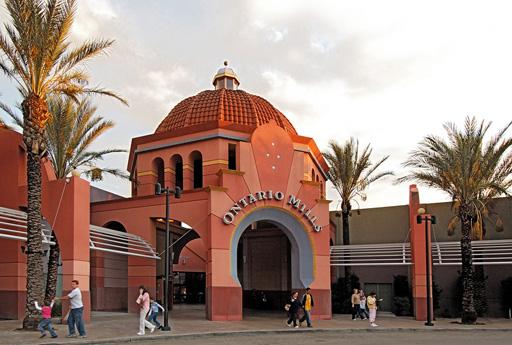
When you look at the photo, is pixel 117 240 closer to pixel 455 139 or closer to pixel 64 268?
pixel 64 268

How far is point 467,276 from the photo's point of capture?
2475 centimetres

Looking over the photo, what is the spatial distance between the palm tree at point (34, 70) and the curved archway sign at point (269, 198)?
28.5 feet

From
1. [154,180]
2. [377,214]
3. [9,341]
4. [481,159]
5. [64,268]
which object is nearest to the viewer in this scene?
[9,341]

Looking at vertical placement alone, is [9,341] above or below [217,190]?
below

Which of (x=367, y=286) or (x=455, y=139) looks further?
(x=367, y=286)

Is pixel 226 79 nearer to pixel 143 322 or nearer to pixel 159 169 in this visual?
pixel 159 169

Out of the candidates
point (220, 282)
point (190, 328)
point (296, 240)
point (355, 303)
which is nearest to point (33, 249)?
point (190, 328)

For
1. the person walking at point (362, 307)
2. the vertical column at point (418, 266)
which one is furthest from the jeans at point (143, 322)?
the vertical column at point (418, 266)

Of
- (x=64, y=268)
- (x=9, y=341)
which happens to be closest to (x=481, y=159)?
(x=64, y=268)

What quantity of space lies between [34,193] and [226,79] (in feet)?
61.9

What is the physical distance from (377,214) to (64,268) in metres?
23.2

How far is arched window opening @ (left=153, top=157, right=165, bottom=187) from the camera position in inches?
1209

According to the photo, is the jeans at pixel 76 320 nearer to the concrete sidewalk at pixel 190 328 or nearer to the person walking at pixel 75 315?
the person walking at pixel 75 315

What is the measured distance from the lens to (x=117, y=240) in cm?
2559
